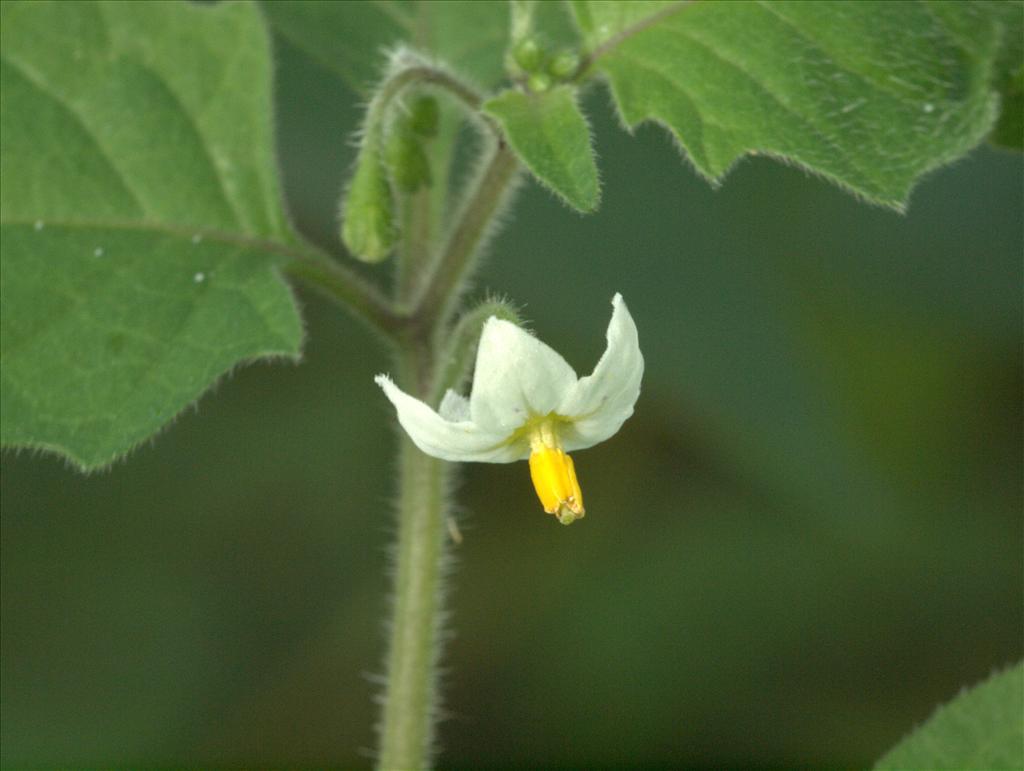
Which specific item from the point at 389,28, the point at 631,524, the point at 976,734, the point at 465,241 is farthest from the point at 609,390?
the point at 631,524

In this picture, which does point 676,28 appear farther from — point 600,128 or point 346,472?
point 346,472

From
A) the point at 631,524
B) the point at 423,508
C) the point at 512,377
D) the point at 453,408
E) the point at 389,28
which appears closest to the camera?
the point at 512,377

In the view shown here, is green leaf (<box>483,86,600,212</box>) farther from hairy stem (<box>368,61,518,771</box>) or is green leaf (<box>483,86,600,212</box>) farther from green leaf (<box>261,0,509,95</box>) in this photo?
green leaf (<box>261,0,509,95</box>)

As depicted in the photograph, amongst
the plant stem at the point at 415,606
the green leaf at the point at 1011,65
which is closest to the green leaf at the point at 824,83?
the green leaf at the point at 1011,65

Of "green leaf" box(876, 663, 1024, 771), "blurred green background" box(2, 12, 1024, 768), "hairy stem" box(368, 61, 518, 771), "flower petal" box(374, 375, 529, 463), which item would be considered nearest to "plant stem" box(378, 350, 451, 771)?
"hairy stem" box(368, 61, 518, 771)

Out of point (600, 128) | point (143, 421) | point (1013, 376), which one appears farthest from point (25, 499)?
point (1013, 376)

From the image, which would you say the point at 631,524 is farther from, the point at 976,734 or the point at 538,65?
the point at 538,65

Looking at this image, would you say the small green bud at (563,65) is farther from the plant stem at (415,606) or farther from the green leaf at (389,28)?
→ the green leaf at (389,28)
